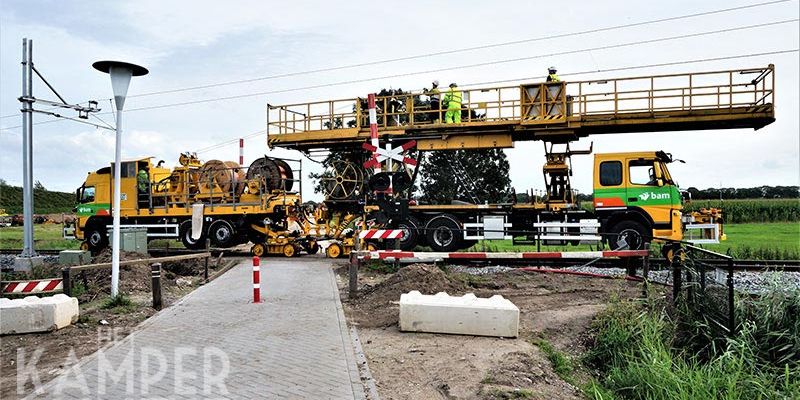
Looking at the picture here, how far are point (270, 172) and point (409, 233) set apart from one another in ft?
18.5

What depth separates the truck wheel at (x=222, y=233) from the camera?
1909 centimetres

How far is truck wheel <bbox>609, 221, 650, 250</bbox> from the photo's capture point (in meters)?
15.2

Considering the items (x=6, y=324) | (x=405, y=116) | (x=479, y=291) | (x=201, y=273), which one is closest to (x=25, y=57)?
(x=201, y=273)

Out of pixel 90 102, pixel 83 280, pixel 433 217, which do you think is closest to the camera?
pixel 83 280

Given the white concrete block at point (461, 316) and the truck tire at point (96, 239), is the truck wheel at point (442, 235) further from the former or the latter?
the truck tire at point (96, 239)

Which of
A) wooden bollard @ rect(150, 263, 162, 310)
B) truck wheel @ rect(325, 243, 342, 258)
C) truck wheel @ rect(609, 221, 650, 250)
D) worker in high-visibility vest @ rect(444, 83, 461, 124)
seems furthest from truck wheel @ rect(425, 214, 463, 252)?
wooden bollard @ rect(150, 263, 162, 310)

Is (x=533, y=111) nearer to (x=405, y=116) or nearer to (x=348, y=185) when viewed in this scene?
(x=405, y=116)

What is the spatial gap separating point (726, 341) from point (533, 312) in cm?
273

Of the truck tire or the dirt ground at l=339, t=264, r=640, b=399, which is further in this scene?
the truck tire

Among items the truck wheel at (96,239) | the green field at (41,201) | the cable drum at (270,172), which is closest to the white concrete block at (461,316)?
the cable drum at (270,172)

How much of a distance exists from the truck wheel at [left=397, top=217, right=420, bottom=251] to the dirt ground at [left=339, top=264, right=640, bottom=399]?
197 inches

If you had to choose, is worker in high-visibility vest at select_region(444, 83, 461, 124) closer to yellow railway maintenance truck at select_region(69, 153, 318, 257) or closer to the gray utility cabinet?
yellow railway maintenance truck at select_region(69, 153, 318, 257)

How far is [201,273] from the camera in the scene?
1403cm

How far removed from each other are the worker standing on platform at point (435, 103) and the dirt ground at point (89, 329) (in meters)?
8.45
